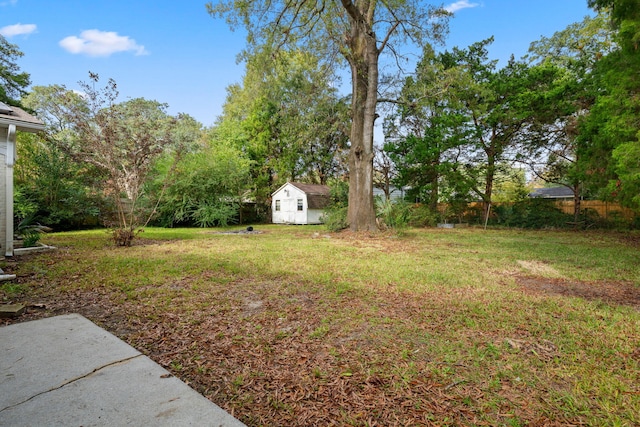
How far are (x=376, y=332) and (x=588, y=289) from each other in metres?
3.68

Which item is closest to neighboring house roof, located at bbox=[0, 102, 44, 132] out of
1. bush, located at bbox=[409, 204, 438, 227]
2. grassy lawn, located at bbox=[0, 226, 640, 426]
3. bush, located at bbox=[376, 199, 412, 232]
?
grassy lawn, located at bbox=[0, 226, 640, 426]

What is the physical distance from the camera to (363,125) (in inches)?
484

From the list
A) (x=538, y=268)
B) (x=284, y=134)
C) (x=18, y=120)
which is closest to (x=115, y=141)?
(x=18, y=120)

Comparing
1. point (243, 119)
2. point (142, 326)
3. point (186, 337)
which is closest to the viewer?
point (186, 337)

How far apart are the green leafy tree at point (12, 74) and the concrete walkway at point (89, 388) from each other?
73.3ft

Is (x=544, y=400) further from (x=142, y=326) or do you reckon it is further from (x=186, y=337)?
(x=142, y=326)

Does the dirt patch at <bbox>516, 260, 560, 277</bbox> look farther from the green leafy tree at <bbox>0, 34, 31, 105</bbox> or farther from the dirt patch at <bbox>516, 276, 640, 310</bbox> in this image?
the green leafy tree at <bbox>0, 34, 31, 105</bbox>

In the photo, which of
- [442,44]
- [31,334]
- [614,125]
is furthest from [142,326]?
[442,44]

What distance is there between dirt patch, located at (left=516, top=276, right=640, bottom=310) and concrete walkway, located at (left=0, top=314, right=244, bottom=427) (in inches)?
180

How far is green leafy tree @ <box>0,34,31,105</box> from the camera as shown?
1750 centimetres

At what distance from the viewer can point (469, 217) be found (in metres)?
17.4

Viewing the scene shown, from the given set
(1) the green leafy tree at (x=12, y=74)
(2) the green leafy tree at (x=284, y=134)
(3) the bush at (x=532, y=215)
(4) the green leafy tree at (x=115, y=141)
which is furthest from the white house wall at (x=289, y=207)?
(1) the green leafy tree at (x=12, y=74)

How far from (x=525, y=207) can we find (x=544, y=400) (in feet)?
55.8

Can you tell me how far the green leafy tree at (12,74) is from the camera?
17.5 m
